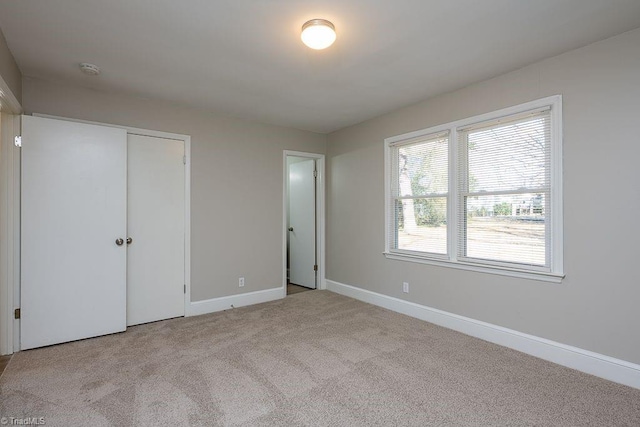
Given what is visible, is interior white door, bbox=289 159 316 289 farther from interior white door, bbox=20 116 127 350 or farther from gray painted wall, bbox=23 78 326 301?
interior white door, bbox=20 116 127 350

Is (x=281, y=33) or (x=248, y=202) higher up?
(x=281, y=33)

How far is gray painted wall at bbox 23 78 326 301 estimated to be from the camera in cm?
348

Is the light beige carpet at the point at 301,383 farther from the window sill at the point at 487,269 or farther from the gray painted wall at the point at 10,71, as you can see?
the gray painted wall at the point at 10,71

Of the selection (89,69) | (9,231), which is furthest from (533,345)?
(9,231)

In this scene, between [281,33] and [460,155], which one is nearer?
[281,33]

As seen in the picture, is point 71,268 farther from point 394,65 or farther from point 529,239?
point 529,239

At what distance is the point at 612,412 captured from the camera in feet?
6.32

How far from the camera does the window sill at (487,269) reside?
261cm

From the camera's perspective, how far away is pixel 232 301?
13.4 ft

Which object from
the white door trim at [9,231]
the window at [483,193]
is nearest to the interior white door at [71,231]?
the white door trim at [9,231]

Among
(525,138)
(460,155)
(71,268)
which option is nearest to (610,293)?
(525,138)

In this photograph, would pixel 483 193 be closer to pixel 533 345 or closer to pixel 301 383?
pixel 533 345

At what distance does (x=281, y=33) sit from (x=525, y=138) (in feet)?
7.37

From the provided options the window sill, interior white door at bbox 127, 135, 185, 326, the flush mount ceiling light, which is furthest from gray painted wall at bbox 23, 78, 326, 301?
the flush mount ceiling light
